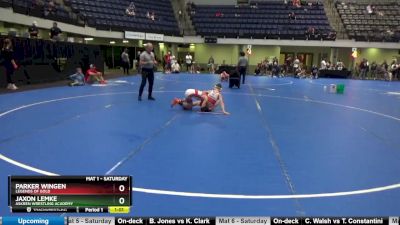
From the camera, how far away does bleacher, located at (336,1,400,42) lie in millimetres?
32469

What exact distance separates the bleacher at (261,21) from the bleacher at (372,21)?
6.43ft

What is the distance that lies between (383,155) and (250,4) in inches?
1375

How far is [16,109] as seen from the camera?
9.36m

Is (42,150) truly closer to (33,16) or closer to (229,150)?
(229,150)

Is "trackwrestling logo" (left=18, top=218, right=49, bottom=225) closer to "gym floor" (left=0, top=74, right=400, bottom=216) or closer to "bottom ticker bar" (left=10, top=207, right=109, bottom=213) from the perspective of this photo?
"bottom ticker bar" (left=10, top=207, right=109, bottom=213)

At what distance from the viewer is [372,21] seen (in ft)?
114

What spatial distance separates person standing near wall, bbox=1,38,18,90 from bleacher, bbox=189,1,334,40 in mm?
23515

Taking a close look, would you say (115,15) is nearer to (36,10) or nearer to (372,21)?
(36,10)

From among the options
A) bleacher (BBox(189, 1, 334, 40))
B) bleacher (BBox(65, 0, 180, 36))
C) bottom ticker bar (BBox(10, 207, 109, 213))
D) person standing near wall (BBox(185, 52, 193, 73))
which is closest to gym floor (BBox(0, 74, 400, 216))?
bottom ticker bar (BBox(10, 207, 109, 213))

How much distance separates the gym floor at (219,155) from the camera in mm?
4004
